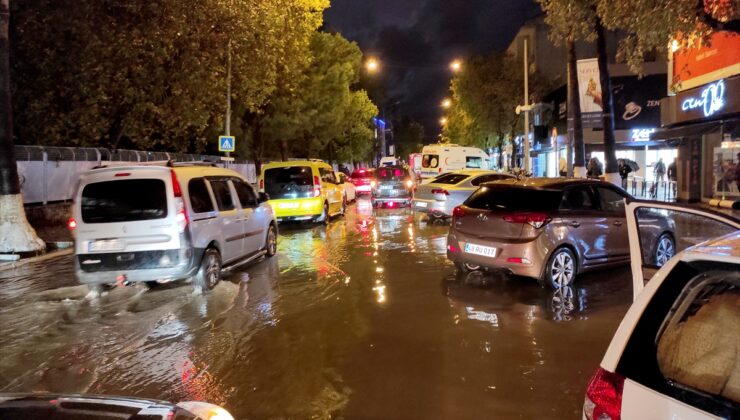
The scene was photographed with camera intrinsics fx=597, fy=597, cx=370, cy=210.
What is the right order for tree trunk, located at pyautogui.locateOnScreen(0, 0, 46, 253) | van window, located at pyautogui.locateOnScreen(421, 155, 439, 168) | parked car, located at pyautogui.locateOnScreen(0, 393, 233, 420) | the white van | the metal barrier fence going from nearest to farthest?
parked car, located at pyautogui.locateOnScreen(0, 393, 233, 420) → tree trunk, located at pyautogui.locateOnScreen(0, 0, 46, 253) → the metal barrier fence → the white van → van window, located at pyautogui.locateOnScreen(421, 155, 439, 168)

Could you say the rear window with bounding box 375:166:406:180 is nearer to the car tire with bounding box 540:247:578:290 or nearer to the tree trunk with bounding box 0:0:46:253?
the tree trunk with bounding box 0:0:46:253

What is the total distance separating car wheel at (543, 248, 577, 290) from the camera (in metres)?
8.28

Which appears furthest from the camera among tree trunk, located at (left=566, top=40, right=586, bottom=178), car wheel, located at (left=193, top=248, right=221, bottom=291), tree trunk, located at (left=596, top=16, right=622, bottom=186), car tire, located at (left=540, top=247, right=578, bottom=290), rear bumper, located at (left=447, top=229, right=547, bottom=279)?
tree trunk, located at (left=566, top=40, right=586, bottom=178)

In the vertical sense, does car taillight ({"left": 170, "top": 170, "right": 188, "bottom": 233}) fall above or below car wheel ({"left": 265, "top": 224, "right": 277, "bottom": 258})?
above

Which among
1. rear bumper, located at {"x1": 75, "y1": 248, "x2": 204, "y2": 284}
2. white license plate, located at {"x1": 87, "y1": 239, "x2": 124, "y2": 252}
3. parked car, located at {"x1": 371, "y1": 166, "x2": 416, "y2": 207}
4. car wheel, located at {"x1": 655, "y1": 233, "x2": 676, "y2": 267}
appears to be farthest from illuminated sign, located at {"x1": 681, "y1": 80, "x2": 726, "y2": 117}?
white license plate, located at {"x1": 87, "y1": 239, "x2": 124, "y2": 252}

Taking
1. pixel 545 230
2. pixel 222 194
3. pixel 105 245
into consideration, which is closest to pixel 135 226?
pixel 105 245

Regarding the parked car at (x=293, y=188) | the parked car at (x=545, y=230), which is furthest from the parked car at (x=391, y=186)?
the parked car at (x=545, y=230)

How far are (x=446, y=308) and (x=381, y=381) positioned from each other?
2.58 m

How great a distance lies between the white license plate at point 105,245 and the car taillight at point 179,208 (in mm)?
843

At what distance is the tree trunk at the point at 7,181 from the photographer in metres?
12.3

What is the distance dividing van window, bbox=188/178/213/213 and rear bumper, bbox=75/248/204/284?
27.3 inches

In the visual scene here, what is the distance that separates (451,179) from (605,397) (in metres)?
14.9

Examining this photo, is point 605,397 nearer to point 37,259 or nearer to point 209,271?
point 209,271

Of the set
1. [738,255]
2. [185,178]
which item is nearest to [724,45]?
[185,178]
